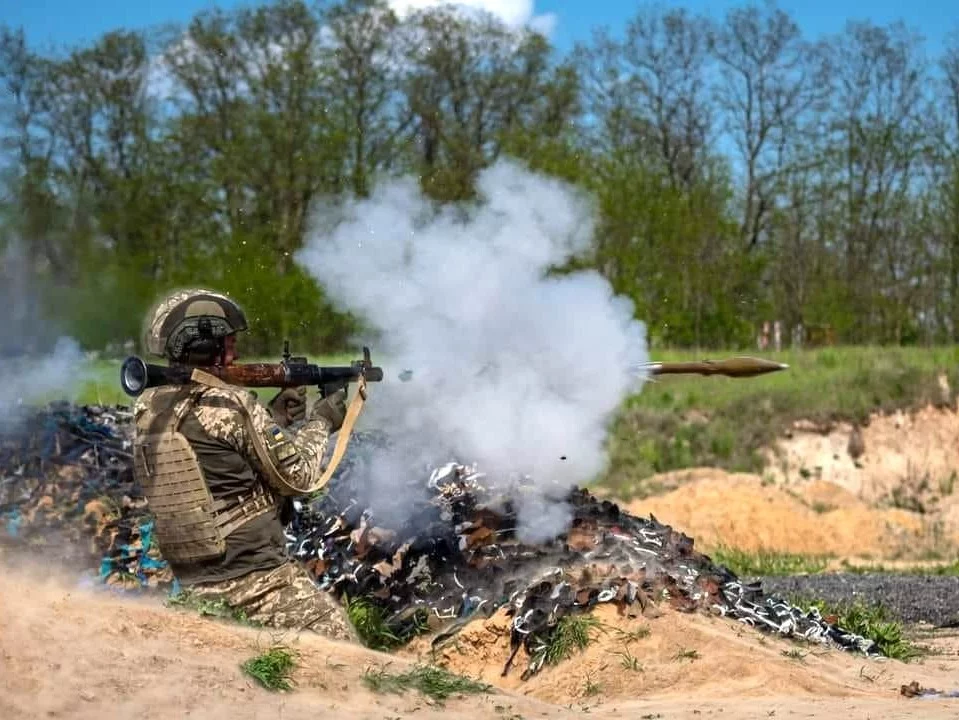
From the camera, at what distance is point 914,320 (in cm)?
3744

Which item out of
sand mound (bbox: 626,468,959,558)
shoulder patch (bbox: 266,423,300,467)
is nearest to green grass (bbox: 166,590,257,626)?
shoulder patch (bbox: 266,423,300,467)

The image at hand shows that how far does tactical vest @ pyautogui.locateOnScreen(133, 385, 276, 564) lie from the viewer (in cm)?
693

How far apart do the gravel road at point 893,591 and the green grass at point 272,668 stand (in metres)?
6.71

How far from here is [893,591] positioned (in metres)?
13.3

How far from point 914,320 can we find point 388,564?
30.6 m

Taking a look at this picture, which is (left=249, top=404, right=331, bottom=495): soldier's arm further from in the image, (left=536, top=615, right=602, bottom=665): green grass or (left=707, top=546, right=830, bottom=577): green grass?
(left=707, top=546, right=830, bottom=577): green grass

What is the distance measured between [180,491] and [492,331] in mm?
3349

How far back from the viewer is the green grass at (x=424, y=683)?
6.29 metres

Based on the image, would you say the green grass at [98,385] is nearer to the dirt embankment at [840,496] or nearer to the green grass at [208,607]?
the green grass at [208,607]

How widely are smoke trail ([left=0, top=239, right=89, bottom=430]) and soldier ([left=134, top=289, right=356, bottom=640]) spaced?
11.0 ft

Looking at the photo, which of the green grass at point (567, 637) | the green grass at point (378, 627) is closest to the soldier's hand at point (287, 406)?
the green grass at point (378, 627)

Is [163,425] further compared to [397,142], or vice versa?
[397,142]

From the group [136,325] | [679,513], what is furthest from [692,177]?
[136,325]

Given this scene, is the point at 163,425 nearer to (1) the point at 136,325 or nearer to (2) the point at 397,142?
(1) the point at 136,325
